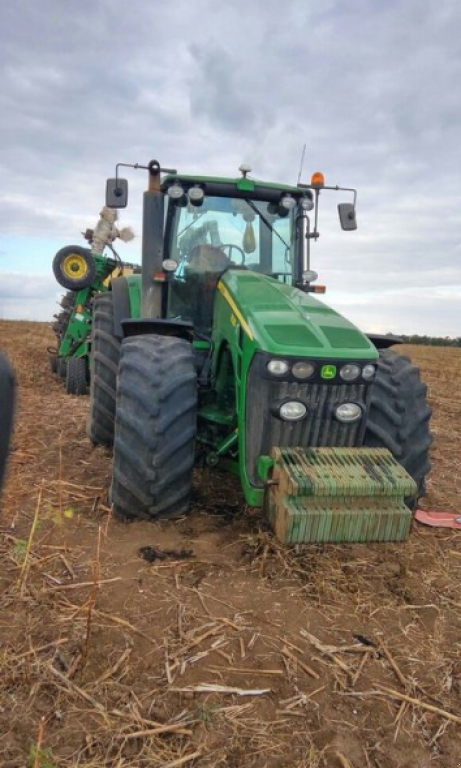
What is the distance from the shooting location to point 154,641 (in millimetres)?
2670

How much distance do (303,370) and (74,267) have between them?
661cm

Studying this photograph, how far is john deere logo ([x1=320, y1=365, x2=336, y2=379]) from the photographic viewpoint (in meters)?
3.61

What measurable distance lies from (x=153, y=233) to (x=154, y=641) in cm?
337

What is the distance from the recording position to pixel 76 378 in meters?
9.41

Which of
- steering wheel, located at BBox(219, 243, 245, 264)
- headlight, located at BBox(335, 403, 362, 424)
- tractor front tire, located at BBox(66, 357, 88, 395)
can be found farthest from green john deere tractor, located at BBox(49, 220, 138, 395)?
headlight, located at BBox(335, 403, 362, 424)

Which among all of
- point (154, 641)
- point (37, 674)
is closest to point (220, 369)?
point (154, 641)

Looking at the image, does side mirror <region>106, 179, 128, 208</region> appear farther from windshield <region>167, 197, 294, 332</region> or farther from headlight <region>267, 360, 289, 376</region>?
headlight <region>267, 360, 289, 376</region>

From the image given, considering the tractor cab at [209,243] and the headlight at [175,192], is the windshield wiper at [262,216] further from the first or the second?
the headlight at [175,192]

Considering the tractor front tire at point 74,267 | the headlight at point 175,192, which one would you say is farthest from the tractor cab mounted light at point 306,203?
the tractor front tire at point 74,267

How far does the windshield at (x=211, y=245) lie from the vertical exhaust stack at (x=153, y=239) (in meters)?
0.10

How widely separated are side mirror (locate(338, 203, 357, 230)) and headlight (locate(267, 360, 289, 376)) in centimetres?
255

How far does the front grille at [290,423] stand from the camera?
3.64 m

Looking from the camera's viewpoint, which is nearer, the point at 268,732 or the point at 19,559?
the point at 268,732

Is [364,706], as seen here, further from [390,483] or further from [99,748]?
[390,483]
